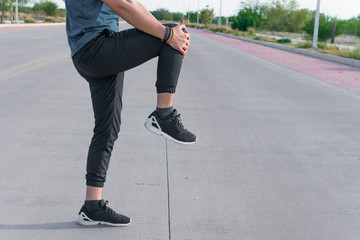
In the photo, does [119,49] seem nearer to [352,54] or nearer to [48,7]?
[352,54]

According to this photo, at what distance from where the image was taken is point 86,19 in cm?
281

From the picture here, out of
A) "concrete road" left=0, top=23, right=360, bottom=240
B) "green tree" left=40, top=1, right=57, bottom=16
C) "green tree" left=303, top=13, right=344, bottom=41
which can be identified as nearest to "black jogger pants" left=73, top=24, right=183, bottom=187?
"concrete road" left=0, top=23, right=360, bottom=240

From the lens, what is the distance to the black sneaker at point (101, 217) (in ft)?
10.8

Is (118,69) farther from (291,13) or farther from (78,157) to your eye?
(291,13)

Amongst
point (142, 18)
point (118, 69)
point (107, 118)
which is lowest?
point (107, 118)

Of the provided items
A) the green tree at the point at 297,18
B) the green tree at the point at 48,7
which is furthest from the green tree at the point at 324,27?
the green tree at the point at 48,7

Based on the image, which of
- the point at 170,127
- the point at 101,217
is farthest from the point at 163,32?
the point at 101,217

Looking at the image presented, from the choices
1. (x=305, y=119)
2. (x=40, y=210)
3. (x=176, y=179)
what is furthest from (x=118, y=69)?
(x=305, y=119)

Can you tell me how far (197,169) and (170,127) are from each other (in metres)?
1.99

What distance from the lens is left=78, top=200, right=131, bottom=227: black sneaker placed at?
3.29 m

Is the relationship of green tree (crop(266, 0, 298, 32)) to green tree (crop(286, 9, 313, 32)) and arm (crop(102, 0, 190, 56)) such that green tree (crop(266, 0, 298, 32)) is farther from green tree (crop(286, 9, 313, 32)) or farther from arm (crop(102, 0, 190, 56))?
arm (crop(102, 0, 190, 56))

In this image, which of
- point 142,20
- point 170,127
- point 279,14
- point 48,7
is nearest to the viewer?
point 142,20

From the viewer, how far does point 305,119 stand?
7.80 meters

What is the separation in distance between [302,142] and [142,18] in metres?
4.04
